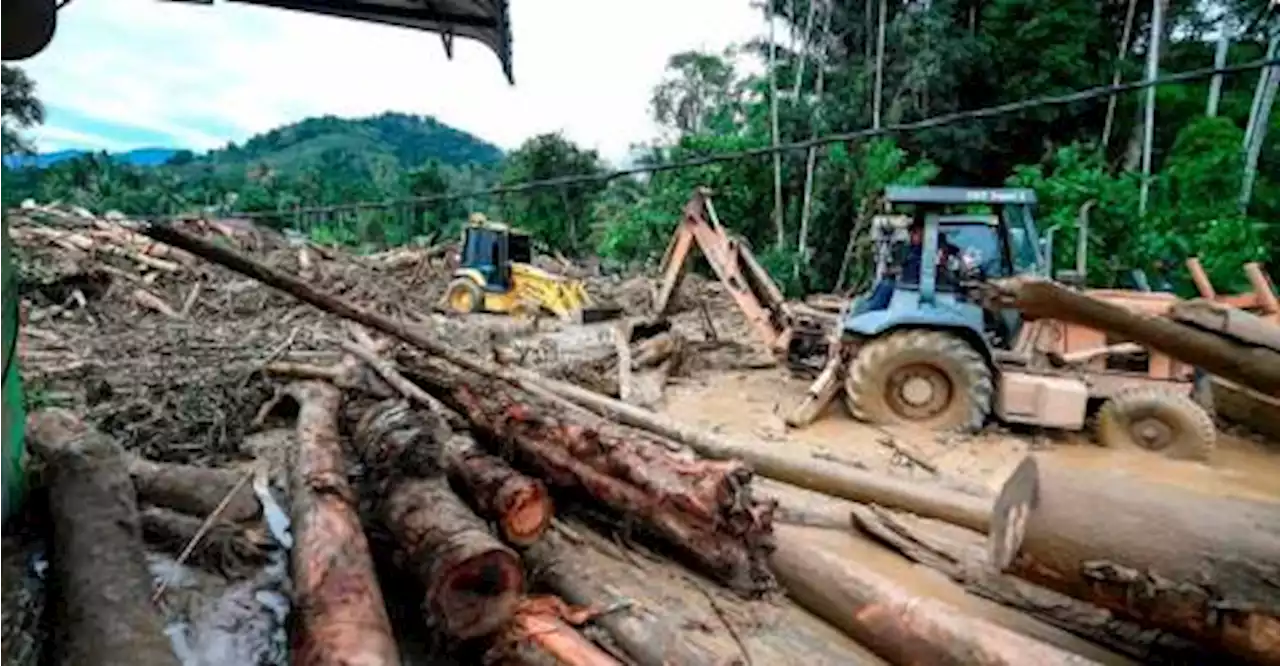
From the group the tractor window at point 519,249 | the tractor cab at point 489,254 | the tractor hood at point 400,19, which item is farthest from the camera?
the tractor window at point 519,249

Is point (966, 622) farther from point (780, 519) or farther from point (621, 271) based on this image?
point (621, 271)

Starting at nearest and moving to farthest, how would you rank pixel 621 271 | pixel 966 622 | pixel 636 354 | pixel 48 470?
1. pixel 966 622
2. pixel 48 470
3. pixel 636 354
4. pixel 621 271

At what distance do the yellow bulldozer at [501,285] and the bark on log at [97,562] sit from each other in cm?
1117

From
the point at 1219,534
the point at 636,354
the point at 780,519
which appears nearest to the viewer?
the point at 1219,534

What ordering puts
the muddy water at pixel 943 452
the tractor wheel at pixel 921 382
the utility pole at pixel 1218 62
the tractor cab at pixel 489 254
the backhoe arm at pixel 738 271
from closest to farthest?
the muddy water at pixel 943 452 → the tractor wheel at pixel 921 382 → the backhoe arm at pixel 738 271 → the tractor cab at pixel 489 254 → the utility pole at pixel 1218 62

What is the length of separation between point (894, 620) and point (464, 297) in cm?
1346

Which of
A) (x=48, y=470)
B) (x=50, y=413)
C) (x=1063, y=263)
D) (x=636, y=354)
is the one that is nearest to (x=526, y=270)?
(x=636, y=354)

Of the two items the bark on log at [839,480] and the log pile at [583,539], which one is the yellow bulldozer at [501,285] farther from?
the bark on log at [839,480]

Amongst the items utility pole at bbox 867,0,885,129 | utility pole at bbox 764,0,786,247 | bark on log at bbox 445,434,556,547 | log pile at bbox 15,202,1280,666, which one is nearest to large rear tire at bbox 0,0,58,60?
log pile at bbox 15,202,1280,666

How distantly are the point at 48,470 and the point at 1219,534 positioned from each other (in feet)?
17.2

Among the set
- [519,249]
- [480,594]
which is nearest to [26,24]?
[480,594]

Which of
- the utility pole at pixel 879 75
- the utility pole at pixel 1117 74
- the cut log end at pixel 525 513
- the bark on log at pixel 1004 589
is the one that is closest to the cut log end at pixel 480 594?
the cut log end at pixel 525 513

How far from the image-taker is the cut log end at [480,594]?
345cm

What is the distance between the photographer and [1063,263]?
14.0 metres
